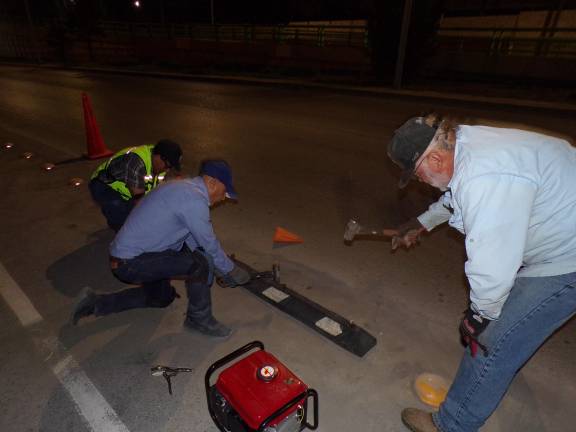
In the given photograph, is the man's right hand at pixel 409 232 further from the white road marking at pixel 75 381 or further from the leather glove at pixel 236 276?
the white road marking at pixel 75 381

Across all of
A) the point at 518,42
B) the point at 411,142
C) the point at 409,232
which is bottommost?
the point at 409,232

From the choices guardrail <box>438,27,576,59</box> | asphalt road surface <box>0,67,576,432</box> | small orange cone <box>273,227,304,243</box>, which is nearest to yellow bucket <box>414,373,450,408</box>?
asphalt road surface <box>0,67,576,432</box>

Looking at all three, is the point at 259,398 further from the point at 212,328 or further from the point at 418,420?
the point at 212,328

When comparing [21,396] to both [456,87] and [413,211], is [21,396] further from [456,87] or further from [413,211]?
[456,87]

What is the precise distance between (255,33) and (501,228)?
2768 cm

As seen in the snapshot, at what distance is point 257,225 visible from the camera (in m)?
5.09

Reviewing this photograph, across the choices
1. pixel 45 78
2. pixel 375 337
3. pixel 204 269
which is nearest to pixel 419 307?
pixel 375 337

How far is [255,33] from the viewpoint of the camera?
1033 inches

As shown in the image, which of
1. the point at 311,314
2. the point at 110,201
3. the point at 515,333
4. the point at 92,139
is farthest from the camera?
the point at 92,139

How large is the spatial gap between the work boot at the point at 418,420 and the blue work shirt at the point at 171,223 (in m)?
1.58

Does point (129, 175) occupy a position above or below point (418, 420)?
above

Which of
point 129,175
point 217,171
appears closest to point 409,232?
point 217,171

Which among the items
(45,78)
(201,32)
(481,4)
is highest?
(481,4)

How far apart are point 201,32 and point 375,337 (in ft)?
103
